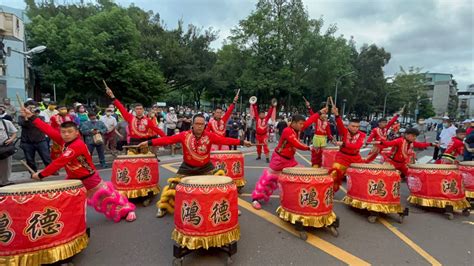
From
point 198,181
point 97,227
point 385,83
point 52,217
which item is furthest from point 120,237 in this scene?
point 385,83

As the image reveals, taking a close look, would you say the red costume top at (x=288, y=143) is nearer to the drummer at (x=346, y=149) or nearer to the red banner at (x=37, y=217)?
the drummer at (x=346, y=149)

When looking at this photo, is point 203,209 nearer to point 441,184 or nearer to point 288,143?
point 288,143

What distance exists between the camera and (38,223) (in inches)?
119

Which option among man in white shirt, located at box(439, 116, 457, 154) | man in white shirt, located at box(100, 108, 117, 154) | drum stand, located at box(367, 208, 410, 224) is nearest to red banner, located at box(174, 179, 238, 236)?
drum stand, located at box(367, 208, 410, 224)

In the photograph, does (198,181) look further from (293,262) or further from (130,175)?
(130,175)

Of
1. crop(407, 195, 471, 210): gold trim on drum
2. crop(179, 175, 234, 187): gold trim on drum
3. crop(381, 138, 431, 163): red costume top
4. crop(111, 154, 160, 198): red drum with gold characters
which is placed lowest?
crop(407, 195, 471, 210): gold trim on drum

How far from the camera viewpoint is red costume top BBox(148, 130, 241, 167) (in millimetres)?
4566

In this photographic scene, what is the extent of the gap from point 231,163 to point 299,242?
8.15 feet

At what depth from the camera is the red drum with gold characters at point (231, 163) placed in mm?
6047

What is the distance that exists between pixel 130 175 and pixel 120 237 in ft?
4.60

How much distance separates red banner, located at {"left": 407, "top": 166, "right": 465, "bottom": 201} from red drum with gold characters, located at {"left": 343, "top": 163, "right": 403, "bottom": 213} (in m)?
0.83

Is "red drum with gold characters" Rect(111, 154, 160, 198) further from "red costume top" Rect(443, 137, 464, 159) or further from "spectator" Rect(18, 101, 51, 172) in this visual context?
"red costume top" Rect(443, 137, 464, 159)

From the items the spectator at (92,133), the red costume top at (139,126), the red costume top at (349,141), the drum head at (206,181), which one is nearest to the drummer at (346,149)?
the red costume top at (349,141)

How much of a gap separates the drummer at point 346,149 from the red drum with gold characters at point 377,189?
585 millimetres
